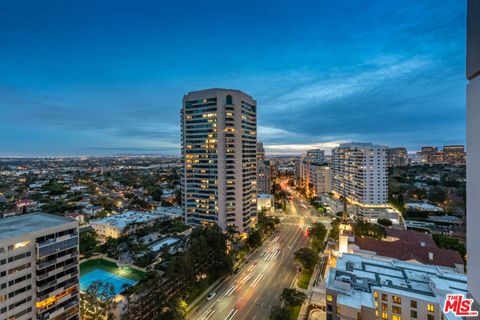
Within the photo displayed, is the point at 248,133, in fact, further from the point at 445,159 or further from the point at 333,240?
the point at 445,159

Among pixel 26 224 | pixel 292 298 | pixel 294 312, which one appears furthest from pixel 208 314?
pixel 26 224

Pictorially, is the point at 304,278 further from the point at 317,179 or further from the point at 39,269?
the point at 317,179

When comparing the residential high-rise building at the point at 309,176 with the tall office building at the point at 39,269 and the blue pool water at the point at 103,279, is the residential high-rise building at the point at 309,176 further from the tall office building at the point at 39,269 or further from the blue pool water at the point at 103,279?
the tall office building at the point at 39,269

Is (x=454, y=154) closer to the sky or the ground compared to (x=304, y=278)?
closer to the sky

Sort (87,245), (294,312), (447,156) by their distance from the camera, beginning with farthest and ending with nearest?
(447,156)
(87,245)
(294,312)

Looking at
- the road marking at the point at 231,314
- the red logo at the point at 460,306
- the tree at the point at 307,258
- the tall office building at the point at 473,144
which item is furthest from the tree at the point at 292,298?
the tall office building at the point at 473,144

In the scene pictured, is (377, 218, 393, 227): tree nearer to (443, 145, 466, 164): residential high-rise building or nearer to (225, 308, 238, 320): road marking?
(225, 308, 238, 320): road marking
